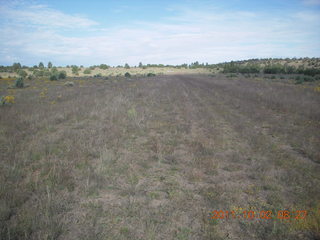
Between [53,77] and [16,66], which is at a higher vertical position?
[16,66]

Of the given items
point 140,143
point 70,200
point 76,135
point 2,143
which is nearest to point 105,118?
point 76,135

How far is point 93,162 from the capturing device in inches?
205

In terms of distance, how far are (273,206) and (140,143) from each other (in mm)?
4463

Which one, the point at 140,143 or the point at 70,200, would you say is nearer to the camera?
the point at 70,200

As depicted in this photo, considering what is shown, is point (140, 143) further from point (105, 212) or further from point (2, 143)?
point (2, 143)
